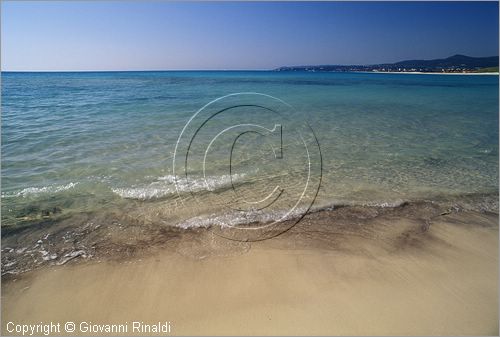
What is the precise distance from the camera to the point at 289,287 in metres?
4.08

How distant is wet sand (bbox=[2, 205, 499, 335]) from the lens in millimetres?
3596

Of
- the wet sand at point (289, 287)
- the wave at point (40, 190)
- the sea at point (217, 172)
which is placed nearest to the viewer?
the wet sand at point (289, 287)

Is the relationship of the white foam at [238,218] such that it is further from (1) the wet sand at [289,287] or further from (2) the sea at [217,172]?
(1) the wet sand at [289,287]

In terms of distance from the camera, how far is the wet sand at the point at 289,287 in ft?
11.8

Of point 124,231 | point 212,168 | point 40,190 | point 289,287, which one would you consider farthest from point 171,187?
point 289,287

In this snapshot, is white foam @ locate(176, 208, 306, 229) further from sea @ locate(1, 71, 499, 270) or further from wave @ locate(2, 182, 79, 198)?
wave @ locate(2, 182, 79, 198)

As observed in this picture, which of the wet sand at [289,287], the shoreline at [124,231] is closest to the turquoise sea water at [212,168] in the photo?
the shoreline at [124,231]

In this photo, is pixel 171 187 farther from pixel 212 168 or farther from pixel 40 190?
pixel 40 190

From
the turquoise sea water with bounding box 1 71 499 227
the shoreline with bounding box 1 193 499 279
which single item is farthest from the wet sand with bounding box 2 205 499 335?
the turquoise sea water with bounding box 1 71 499 227

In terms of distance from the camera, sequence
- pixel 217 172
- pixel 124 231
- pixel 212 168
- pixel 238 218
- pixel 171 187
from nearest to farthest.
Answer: pixel 124 231 → pixel 238 218 → pixel 171 187 → pixel 217 172 → pixel 212 168

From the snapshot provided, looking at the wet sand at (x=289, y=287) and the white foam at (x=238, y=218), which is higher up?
the white foam at (x=238, y=218)

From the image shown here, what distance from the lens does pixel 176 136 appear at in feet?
39.9

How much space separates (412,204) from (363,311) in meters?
3.75

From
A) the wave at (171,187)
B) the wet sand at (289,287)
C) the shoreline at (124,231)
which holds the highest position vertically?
the wave at (171,187)
